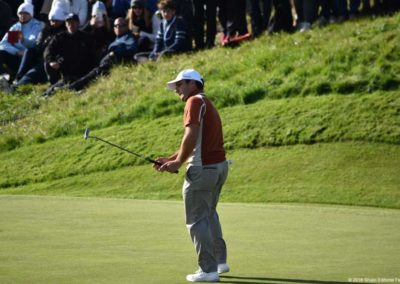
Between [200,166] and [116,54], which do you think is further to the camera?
[116,54]

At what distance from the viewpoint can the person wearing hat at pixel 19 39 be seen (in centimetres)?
2684

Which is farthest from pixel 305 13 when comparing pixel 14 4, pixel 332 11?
pixel 14 4

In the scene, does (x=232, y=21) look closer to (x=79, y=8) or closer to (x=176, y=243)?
(x=79, y=8)

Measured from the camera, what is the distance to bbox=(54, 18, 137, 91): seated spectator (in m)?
25.0

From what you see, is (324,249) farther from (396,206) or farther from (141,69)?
(141,69)

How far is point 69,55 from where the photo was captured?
1000 inches

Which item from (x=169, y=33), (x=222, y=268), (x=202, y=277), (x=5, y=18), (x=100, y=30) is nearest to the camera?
(x=202, y=277)

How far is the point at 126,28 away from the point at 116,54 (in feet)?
3.50

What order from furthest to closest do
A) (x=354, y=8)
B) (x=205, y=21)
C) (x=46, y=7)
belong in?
(x=46, y=7)
(x=205, y=21)
(x=354, y=8)

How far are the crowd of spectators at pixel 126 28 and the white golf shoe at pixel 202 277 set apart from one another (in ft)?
47.6

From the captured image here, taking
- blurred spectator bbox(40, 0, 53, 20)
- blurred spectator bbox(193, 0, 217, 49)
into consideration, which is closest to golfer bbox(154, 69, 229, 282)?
blurred spectator bbox(193, 0, 217, 49)

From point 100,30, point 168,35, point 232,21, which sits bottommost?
point 168,35

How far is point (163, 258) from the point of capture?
34.0ft

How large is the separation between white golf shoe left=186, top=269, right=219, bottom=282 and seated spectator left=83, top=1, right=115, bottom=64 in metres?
17.0
